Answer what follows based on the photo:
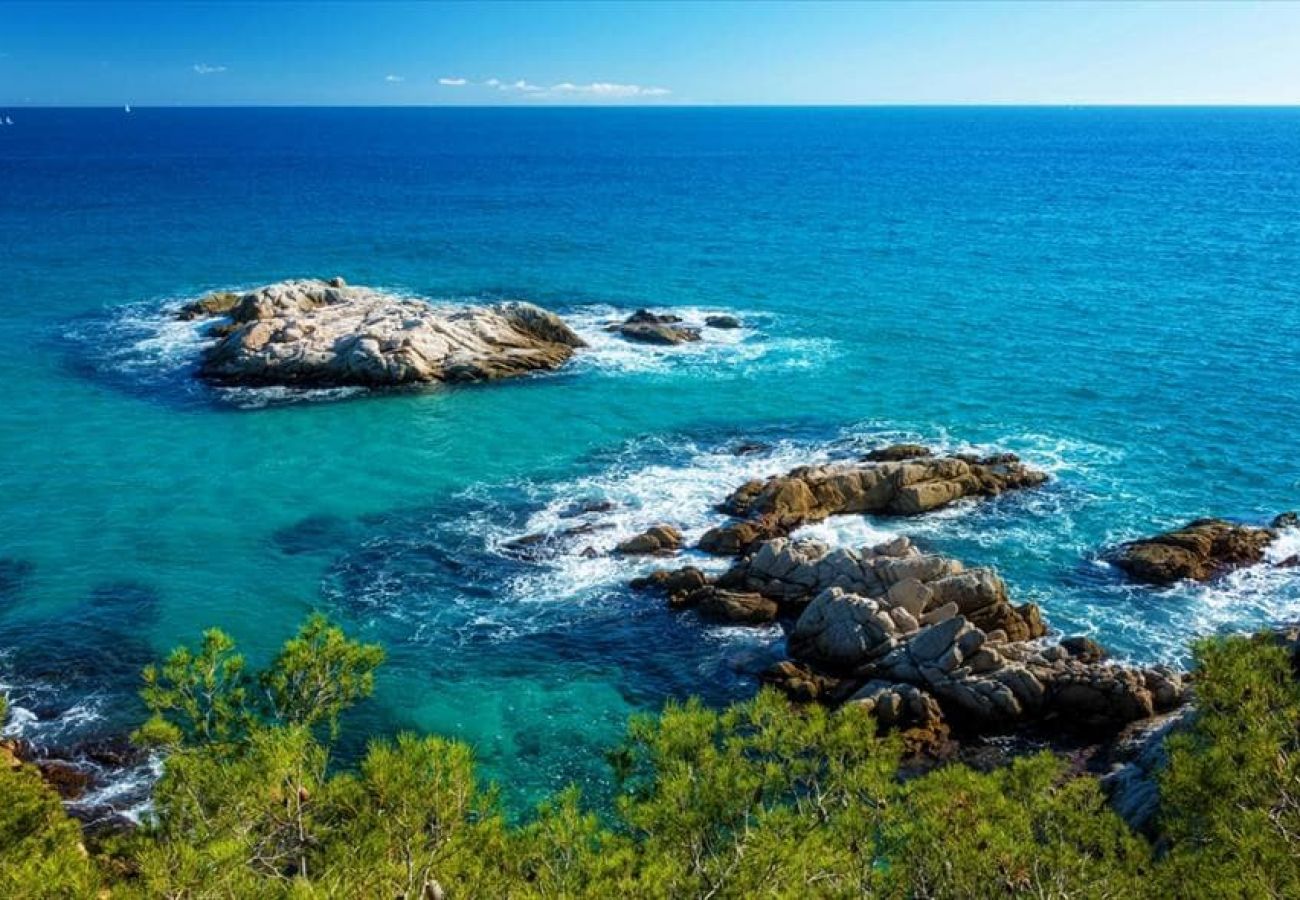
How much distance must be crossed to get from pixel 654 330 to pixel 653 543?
4169 cm

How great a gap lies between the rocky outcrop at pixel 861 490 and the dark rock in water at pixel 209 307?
64.1m

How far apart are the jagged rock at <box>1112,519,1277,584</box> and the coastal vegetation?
92.1 ft

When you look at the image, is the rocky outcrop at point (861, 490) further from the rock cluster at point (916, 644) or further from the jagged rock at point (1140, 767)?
the jagged rock at point (1140, 767)

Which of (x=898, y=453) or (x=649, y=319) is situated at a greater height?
(x=649, y=319)

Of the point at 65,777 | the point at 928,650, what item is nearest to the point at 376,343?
the point at 65,777

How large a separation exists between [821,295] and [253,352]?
5840 cm

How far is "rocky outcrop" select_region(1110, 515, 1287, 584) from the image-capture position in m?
51.6

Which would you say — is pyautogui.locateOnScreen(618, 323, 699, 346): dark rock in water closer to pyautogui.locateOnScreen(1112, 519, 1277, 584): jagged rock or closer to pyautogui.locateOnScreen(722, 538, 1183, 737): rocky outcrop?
pyautogui.locateOnScreen(722, 538, 1183, 737): rocky outcrop

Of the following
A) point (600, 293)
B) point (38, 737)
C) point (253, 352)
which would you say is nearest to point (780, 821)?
point (38, 737)

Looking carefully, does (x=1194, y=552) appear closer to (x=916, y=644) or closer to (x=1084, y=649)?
(x=1084, y=649)

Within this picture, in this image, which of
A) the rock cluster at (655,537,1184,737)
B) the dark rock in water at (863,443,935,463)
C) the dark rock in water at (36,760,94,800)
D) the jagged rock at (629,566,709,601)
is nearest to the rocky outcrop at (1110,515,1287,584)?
the rock cluster at (655,537,1184,737)

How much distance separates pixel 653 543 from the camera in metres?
55.2

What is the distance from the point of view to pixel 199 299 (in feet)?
348

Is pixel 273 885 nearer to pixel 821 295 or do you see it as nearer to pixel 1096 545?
pixel 1096 545
